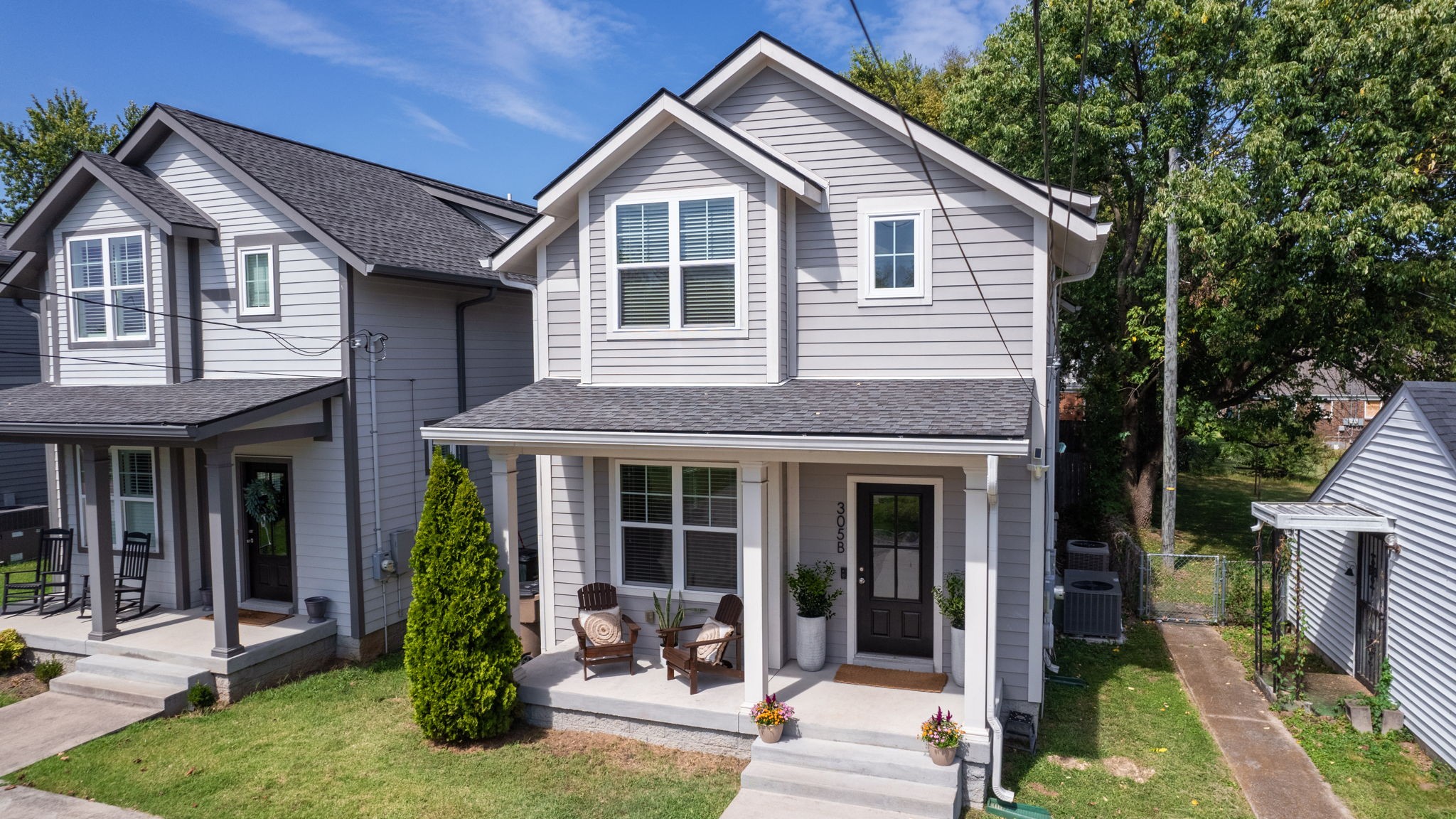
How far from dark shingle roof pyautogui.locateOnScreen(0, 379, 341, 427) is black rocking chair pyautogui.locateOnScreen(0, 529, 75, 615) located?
213cm

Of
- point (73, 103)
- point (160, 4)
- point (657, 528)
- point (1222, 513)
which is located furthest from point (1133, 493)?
point (73, 103)

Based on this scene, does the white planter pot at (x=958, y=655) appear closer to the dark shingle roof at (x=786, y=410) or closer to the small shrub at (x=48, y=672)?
the dark shingle roof at (x=786, y=410)

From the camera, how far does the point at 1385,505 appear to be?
31.1ft

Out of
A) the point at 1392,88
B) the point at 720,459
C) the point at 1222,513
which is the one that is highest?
the point at 1392,88

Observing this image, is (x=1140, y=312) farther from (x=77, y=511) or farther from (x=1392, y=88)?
(x=77, y=511)

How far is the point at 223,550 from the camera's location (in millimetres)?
9938

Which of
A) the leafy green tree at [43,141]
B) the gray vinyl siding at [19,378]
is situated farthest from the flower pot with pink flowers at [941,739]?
the leafy green tree at [43,141]

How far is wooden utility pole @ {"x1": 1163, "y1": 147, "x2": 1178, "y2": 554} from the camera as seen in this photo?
49.6 feet

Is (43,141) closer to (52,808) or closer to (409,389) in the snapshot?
(409,389)

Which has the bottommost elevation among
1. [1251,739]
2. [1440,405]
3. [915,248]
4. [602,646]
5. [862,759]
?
[1251,739]

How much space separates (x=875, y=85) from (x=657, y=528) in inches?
960

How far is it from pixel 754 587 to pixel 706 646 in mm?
1069

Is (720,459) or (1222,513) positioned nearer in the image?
(720,459)

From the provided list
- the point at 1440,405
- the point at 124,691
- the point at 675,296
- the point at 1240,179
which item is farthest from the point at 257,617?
the point at 1240,179
